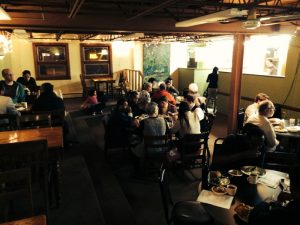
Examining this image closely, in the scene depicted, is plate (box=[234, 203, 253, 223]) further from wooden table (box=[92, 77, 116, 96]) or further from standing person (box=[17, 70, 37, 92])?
wooden table (box=[92, 77, 116, 96])

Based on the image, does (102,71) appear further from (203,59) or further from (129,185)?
(129,185)

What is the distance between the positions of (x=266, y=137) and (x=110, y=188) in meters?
2.35

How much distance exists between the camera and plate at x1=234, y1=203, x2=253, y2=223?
1.76 meters

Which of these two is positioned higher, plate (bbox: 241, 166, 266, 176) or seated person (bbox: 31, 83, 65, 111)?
seated person (bbox: 31, 83, 65, 111)

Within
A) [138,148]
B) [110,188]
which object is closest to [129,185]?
[110,188]

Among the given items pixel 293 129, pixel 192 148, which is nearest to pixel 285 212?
pixel 192 148

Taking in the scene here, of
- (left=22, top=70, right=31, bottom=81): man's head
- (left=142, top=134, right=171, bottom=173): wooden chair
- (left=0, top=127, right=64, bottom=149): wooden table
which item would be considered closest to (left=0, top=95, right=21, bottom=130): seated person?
(left=0, top=127, right=64, bottom=149): wooden table

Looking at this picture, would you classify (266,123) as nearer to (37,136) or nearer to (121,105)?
(121,105)

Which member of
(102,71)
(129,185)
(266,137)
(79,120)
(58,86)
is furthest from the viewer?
(102,71)

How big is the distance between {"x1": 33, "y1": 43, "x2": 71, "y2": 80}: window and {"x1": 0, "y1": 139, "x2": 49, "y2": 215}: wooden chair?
8649 millimetres

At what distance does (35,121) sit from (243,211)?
10.3 feet

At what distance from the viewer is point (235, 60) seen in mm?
5637

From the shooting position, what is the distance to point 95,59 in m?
11.3

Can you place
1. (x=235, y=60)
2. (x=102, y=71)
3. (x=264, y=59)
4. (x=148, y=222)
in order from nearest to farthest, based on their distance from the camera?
(x=148, y=222) → (x=235, y=60) → (x=264, y=59) → (x=102, y=71)
